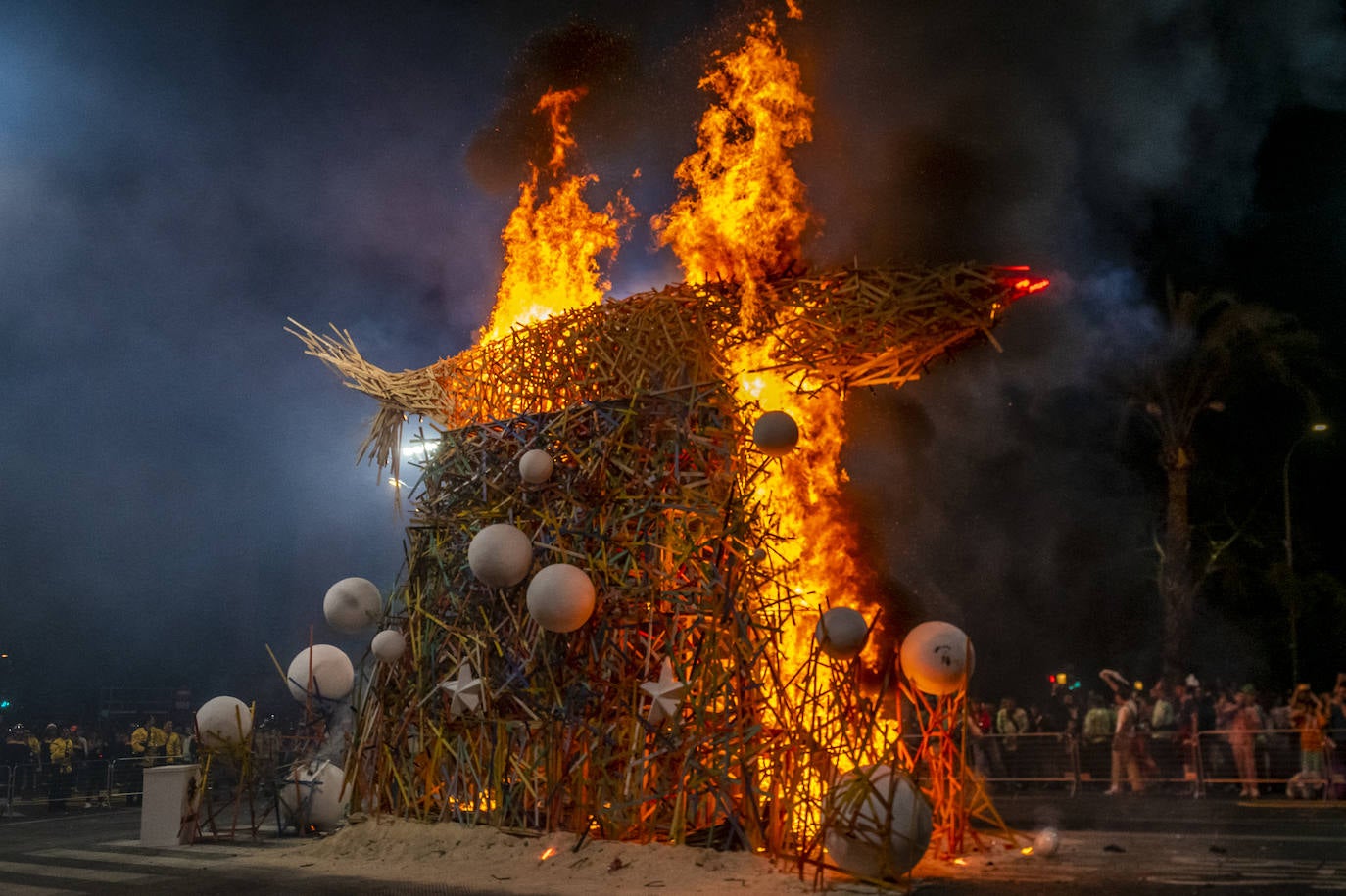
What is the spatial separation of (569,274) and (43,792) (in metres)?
14.9

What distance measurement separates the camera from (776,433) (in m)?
9.44

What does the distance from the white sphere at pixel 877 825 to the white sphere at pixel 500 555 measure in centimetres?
359

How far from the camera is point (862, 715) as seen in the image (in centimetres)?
888

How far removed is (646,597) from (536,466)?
1710 millimetres

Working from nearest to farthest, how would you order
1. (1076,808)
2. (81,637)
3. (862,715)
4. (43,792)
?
(862,715) → (1076,808) → (43,792) → (81,637)

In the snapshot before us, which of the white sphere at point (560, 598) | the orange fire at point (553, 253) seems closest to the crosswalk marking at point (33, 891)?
the white sphere at point (560, 598)

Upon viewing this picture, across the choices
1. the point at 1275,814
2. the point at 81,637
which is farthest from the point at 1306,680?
the point at 81,637

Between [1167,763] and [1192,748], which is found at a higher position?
[1192,748]

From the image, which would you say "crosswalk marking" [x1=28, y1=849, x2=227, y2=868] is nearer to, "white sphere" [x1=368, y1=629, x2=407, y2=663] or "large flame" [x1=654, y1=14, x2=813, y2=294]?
"white sphere" [x1=368, y1=629, x2=407, y2=663]

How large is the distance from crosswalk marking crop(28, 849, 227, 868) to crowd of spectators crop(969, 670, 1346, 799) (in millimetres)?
11155

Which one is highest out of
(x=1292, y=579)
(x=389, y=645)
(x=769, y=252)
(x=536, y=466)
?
(x=769, y=252)

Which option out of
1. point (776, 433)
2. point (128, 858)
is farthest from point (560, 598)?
point (128, 858)

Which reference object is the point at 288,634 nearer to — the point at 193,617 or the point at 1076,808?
the point at 193,617

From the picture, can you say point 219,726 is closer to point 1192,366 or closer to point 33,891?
point 33,891
